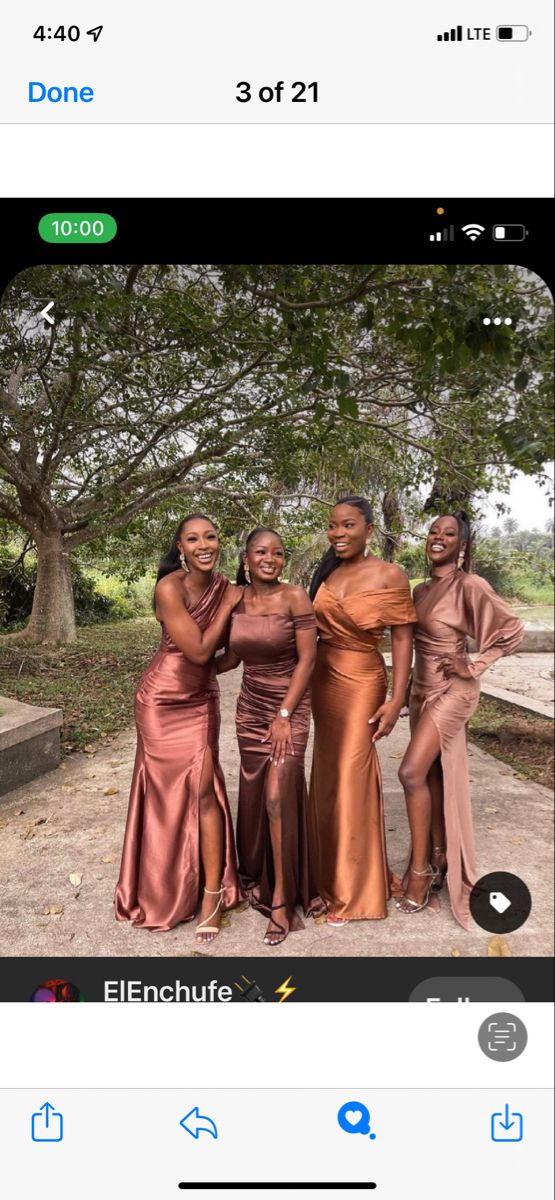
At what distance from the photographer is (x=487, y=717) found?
466 cm

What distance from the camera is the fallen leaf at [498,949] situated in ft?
6.45

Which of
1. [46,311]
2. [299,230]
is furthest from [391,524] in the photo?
[46,311]

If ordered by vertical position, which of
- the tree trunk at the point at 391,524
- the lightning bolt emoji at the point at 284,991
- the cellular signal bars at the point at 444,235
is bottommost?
the lightning bolt emoji at the point at 284,991

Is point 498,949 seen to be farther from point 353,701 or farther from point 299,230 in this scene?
point 299,230

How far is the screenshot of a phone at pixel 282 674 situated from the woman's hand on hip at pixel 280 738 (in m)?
0.02

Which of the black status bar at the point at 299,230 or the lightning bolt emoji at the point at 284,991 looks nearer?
the black status bar at the point at 299,230

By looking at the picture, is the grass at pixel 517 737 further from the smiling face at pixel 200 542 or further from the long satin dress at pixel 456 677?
the smiling face at pixel 200 542

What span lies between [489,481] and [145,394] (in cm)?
220

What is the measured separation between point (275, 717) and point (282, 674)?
0.23 m

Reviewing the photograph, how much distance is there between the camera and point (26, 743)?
459 cm
